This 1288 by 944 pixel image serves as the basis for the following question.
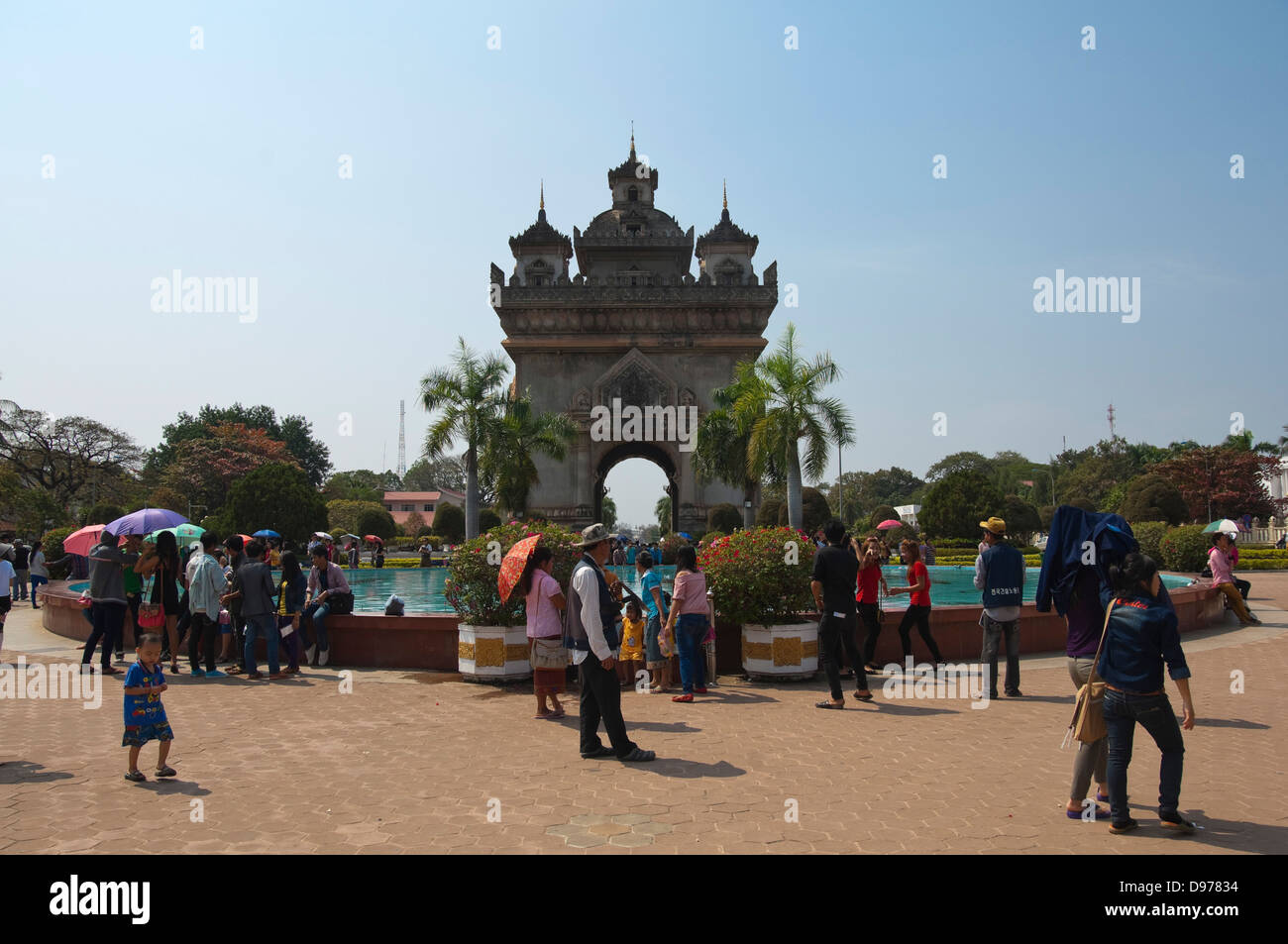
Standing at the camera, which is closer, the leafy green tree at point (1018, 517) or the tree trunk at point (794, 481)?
the tree trunk at point (794, 481)

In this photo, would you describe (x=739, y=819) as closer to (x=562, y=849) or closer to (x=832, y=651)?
(x=562, y=849)

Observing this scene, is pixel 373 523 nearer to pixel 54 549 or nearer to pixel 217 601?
pixel 54 549

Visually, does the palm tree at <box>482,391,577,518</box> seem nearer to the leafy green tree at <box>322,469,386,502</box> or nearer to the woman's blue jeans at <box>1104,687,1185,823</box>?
the woman's blue jeans at <box>1104,687,1185,823</box>

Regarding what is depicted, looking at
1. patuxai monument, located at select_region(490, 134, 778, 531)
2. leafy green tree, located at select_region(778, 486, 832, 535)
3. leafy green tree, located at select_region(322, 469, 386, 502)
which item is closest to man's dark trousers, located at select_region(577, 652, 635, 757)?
leafy green tree, located at select_region(778, 486, 832, 535)

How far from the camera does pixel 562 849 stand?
512cm

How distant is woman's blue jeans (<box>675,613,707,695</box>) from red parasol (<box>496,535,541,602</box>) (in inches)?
89.5

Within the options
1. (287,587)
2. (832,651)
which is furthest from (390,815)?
(287,587)

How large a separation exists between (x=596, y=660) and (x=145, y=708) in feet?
11.4

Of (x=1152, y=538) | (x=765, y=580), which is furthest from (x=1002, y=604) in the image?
(x=1152, y=538)

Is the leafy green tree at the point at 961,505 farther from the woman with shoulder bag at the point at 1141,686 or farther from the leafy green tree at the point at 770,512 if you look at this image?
the woman with shoulder bag at the point at 1141,686

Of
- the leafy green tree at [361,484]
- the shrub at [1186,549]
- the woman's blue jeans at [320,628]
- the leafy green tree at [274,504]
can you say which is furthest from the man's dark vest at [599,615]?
the leafy green tree at [361,484]

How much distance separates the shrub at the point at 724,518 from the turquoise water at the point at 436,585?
7.27 metres

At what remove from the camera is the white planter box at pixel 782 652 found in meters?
10.9
